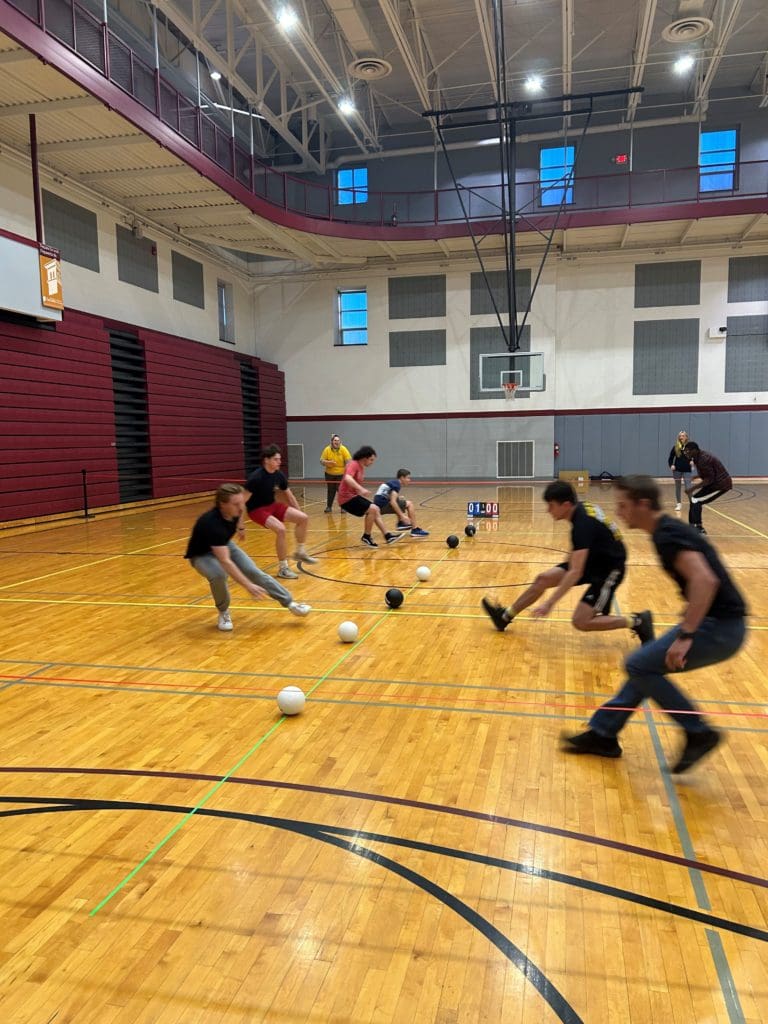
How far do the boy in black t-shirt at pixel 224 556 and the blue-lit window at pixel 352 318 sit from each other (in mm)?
20069

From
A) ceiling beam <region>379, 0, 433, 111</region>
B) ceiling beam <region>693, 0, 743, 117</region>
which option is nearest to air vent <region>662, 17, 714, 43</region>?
ceiling beam <region>693, 0, 743, 117</region>

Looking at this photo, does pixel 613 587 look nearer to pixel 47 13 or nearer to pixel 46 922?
pixel 46 922

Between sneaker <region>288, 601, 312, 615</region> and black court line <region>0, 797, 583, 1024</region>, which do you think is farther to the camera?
sneaker <region>288, 601, 312, 615</region>

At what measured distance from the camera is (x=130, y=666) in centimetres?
534

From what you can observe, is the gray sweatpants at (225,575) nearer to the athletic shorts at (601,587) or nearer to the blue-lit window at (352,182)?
the athletic shorts at (601,587)

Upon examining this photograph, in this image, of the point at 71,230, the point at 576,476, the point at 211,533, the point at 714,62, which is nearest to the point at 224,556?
the point at 211,533

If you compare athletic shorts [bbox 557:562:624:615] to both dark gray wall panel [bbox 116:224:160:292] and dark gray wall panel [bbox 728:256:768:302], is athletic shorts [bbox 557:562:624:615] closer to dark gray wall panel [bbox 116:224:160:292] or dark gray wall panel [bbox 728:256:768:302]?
dark gray wall panel [bbox 116:224:160:292]

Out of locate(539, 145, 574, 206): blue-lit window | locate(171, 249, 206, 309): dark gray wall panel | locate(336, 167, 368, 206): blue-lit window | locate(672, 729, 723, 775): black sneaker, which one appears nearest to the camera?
locate(672, 729, 723, 775): black sneaker

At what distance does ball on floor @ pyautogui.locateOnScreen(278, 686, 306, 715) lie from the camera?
167 inches

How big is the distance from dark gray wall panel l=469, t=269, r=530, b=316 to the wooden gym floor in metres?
19.6

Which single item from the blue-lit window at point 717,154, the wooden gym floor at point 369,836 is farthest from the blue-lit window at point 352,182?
the wooden gym floor at point 369,836

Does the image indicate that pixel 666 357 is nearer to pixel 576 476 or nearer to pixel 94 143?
pixel 576 476

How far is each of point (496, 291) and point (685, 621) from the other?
22372mm

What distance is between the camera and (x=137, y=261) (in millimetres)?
18156
